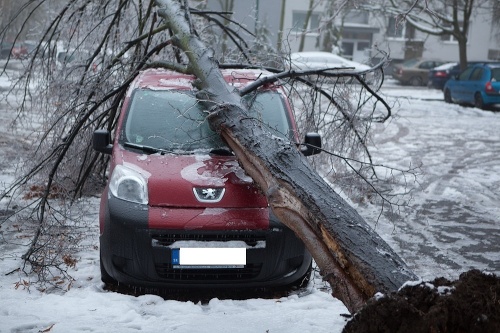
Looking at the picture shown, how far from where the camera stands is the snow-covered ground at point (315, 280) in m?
5.12

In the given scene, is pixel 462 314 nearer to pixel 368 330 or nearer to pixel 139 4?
pixel 368 330

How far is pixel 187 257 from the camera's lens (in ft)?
18.1

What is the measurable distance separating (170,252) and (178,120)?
58.3 inches

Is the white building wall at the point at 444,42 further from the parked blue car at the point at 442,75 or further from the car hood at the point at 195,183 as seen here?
the car hood at the point at 195,183

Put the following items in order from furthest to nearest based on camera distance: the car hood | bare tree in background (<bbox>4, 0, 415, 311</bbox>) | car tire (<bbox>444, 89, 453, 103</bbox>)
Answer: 1. car tire (<bbox>444, 89, 453, 103</bbox>)
2. the car hood
3. bare tree in background (<bbox>4, 0, 415, 311</bbox>)

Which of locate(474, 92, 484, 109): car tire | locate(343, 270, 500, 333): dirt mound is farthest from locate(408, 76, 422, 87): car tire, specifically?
locate(343, 270, 500, 333): dirt mound

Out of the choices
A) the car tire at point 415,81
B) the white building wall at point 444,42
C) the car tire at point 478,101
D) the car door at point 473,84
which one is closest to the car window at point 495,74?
the car door at point 473,84

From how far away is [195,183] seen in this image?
5.71 m

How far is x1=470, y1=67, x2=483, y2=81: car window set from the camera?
78.1 ft

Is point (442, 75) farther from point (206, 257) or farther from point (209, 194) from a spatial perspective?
point (206, 257)

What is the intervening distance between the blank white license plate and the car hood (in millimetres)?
356

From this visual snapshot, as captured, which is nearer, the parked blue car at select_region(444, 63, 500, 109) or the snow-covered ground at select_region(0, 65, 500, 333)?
the snow-covered ground at select_region(0, 65, 500, 333)

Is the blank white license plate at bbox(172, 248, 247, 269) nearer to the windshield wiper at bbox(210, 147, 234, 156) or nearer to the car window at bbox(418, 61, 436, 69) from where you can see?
the windshield wiper at bbox(210, 147, 234, 156)

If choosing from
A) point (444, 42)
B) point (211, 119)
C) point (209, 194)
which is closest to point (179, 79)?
point (211, 119)
